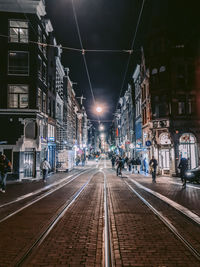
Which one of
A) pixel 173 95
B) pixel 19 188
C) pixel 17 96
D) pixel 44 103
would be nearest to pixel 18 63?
pixel 17 96

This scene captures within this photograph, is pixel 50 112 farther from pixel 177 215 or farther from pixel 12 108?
pixel 177 215

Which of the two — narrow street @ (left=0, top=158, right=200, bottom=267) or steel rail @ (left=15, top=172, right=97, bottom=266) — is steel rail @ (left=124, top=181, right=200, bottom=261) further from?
steel rail @ (left=15, top=172, right=97, bottom=266)

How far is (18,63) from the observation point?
24156 mm

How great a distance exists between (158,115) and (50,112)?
44.2ft

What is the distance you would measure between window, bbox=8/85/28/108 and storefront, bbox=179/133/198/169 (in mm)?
17286

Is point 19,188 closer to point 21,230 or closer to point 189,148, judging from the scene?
point 21,230

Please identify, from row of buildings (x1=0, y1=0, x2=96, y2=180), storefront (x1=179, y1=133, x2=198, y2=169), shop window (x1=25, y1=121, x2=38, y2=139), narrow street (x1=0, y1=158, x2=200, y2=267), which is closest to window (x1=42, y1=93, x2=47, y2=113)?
row of buildings (x1=0, y1=0, x2=96, y2=180)

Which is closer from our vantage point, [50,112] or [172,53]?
[172,53]

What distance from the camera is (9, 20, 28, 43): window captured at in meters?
23.8

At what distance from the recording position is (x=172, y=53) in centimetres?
2859

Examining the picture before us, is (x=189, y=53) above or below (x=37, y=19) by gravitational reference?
below

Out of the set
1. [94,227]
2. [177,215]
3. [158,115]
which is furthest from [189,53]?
[94,227]

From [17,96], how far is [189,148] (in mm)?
19124

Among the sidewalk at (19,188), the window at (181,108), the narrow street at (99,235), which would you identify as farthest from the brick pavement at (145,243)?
the window at (181,108)
